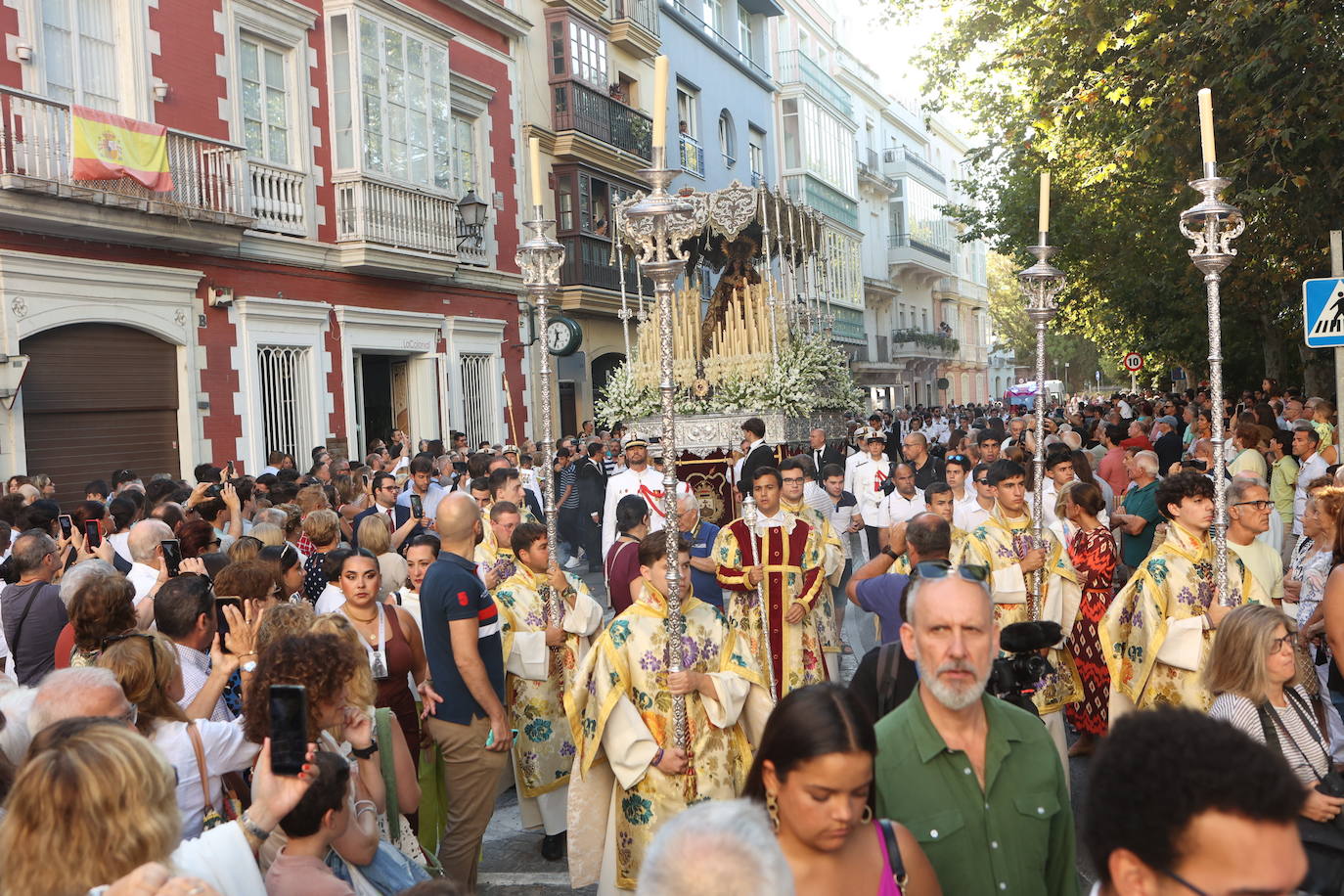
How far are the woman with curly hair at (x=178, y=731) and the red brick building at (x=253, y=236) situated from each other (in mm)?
9558

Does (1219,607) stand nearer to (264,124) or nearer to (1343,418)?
(1343,418)

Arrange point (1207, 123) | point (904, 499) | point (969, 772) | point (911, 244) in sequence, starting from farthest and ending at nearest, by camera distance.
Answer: point (911, 244)
point (904, 499)
point (1207, 123)
point (969, 772)

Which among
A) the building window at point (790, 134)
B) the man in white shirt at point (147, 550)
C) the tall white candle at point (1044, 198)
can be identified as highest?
the building window at point (790, 134)

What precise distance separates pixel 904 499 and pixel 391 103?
11052 mm

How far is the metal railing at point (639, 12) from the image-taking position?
25.7 m

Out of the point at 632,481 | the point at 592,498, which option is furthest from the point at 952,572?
the point at 592,498

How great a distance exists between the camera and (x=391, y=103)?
17.8m

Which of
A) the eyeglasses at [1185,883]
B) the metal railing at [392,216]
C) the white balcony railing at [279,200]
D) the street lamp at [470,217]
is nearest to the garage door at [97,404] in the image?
the white balcony railing at [279,200]

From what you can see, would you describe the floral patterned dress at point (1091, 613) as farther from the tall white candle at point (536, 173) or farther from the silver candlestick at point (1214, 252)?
the tall white candle at point (536, 173)

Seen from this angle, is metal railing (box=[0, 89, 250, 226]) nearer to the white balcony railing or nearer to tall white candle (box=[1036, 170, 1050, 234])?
the white balcony railing

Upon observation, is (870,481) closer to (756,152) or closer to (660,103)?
(660,103)

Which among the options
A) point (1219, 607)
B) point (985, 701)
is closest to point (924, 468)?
point (1219, 607)

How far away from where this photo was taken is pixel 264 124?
15906 millimetres

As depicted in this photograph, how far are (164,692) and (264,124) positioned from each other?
535 inches
